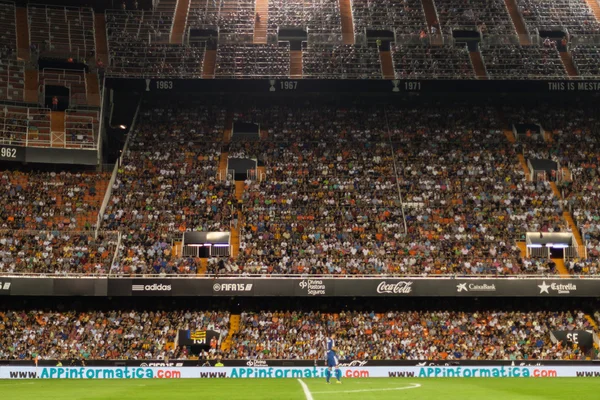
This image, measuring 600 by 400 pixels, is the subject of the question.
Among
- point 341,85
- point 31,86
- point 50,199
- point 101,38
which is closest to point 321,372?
point 50,199

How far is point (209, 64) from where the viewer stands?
5844 centimetres

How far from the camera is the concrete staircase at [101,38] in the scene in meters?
58.4

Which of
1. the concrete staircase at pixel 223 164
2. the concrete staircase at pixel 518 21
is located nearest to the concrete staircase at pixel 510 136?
the concrete staircase at pixel 518 21

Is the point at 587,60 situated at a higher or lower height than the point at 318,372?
higher

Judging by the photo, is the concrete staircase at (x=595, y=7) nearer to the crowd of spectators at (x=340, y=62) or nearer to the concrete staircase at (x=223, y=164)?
the crowd of spectators at (x=340, y=62)

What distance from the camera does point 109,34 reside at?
59531 millimetres

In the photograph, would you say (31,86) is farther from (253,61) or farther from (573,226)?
(573,226)

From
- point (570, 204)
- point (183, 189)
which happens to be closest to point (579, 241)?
point (570, 204)

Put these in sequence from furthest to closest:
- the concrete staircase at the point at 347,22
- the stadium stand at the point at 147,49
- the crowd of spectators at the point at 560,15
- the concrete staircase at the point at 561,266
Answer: the crowd of spectators at the point at 560,15
the concrete staircase at the point at 347,22
the stadium stand at the point at 147,49
the concrete staircase at the point at 561,266

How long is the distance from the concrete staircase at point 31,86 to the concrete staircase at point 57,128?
1.76m

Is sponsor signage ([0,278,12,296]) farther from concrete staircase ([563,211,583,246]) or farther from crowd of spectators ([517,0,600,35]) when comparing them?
crowd of spectators ([517,0,600,35])

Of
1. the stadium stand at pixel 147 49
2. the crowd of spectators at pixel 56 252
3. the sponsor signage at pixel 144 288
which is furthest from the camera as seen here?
the stadium stand at pixel 147 49

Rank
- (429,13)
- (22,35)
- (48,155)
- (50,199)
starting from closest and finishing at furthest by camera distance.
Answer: (50,199), (48,155), (22,35), (429,13)

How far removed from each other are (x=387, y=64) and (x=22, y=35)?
27335 millimetres
